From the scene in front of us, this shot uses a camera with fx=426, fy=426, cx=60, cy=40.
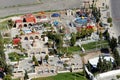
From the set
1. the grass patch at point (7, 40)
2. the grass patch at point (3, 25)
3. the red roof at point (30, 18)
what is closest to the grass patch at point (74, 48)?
the grass patch at point (7, 40)

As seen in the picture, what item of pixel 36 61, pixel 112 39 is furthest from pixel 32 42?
pixel 112 39

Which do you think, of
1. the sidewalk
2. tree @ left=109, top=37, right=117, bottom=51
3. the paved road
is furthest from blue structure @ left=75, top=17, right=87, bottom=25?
tree @ left=109, top=37, right=117, bottom=51

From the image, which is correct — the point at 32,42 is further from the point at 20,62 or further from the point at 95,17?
the point at 95,17

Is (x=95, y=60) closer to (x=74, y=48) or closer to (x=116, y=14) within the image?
(x=74, y=48)

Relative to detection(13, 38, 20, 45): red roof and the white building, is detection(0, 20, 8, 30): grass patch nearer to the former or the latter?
detection(13, 38, 20, 45): red roof

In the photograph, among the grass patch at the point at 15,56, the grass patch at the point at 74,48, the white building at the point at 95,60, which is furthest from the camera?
the grass patch at the point at 74,48

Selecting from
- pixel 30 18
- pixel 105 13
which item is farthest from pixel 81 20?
pixel 30 18

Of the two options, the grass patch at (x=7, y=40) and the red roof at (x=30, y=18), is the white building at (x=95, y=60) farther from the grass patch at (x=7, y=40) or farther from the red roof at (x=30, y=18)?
the red roof at (x=30, y=18)

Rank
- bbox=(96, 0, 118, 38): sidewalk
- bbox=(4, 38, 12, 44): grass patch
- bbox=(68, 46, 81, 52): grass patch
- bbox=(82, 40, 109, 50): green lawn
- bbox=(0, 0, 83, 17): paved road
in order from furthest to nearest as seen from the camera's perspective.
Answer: bbox=(0, 0, 83, 17): paved road, bbox=(96, 0, 118, 38): sidewalk, bbox=(4, 38, 12, 44): grass patch, bbox=(82, 40, 109, 50): green lawn, bbox=(68, 46, 81, 52): grass patch
